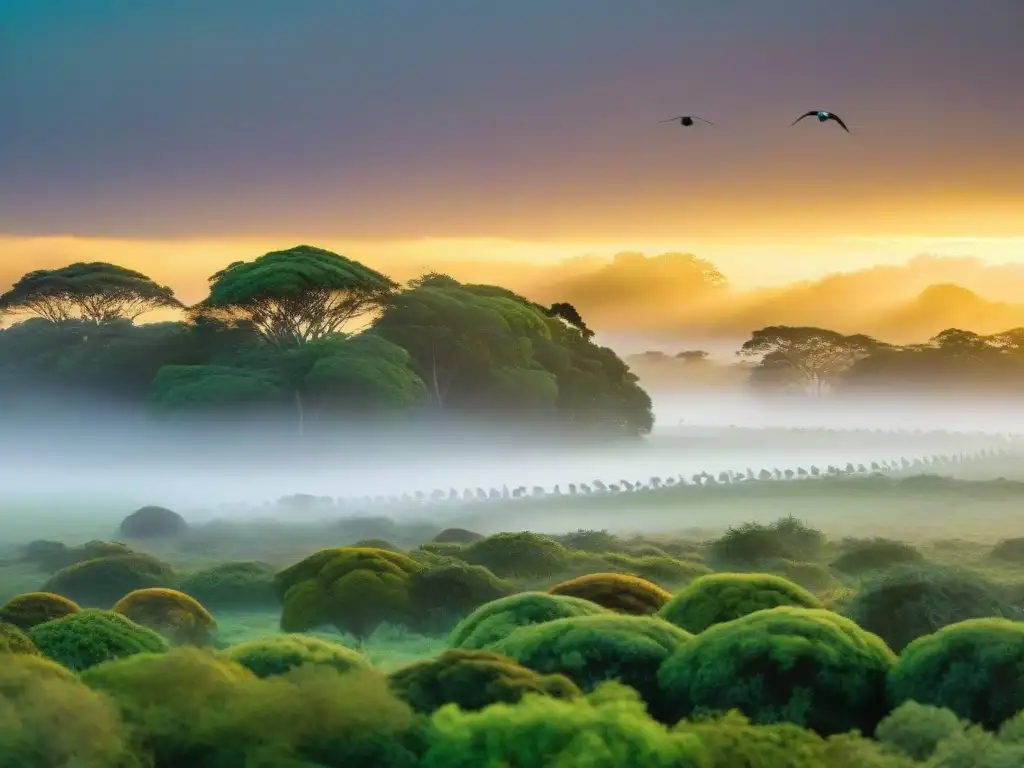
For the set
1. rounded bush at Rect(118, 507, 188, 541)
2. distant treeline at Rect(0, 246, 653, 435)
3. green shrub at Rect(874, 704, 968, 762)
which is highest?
distant treeline at Rect(0, 246, 653, 435)

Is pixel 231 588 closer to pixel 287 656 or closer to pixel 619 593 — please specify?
pixel 619 593

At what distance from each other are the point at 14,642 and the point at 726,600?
874 centimetres

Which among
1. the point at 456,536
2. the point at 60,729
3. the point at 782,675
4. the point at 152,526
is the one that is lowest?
the point at 782,675

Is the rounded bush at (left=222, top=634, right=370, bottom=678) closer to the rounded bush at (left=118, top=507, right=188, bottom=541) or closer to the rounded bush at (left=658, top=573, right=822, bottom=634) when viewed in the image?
the rounded bush at (left=658, top=573, right=822, bottom=634)

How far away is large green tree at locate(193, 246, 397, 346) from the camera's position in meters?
65.9

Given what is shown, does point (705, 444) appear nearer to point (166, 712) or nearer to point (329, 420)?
point (329, 420)

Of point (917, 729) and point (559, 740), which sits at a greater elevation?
point (559, 740)

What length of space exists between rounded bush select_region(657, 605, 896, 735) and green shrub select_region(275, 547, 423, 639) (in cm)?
1068

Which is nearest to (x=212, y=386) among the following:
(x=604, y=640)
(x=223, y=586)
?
(x=223, y=586)

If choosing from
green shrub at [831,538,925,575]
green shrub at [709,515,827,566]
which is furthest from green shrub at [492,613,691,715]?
green shrub at [709,515,827,566]

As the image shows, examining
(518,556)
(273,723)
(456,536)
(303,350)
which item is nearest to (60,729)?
(273,723)

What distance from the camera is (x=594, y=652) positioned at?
1470 centimetres

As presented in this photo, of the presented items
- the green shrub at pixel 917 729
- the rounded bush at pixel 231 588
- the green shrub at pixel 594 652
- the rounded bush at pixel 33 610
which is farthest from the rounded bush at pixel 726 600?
the rounded bush at pixel 231 588

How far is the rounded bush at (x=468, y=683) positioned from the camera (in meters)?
12.9
